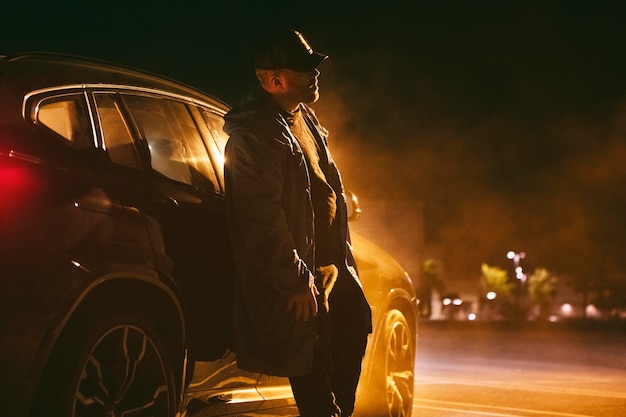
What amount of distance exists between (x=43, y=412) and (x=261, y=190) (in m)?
1.23

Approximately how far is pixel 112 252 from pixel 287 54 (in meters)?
1.21

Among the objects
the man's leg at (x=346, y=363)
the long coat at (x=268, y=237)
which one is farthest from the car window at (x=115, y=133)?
the man's leg at (x=346, y=363)

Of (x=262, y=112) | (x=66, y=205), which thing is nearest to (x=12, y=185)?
(x=66, y=205)

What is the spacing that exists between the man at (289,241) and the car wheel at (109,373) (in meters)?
0.41

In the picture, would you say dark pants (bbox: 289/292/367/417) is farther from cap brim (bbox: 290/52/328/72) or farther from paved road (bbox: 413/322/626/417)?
paved road (bbox: 413/322/626/417)

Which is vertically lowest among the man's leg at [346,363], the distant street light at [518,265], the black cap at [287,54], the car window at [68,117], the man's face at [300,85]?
the man's leg at [346,363]

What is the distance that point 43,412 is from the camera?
4.05 metres

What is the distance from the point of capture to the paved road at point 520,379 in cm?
907

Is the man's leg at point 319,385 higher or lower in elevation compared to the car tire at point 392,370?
lower

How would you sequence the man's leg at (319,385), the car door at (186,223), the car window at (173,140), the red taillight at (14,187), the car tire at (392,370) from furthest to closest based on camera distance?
1. the car tire at (392,370)
2. the car window at (173,140)
3. the man's leg at (319,385)
4. the car door at (186,223)
5. the red taillight at (14,187)

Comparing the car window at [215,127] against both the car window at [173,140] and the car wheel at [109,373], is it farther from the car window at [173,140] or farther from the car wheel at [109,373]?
the car wheel at [109,373]

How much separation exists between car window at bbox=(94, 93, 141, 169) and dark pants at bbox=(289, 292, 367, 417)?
3.29 feet

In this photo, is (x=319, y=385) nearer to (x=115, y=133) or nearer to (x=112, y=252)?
(x=112, y=252)

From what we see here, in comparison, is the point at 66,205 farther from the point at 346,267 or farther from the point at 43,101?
the point at 346,267
